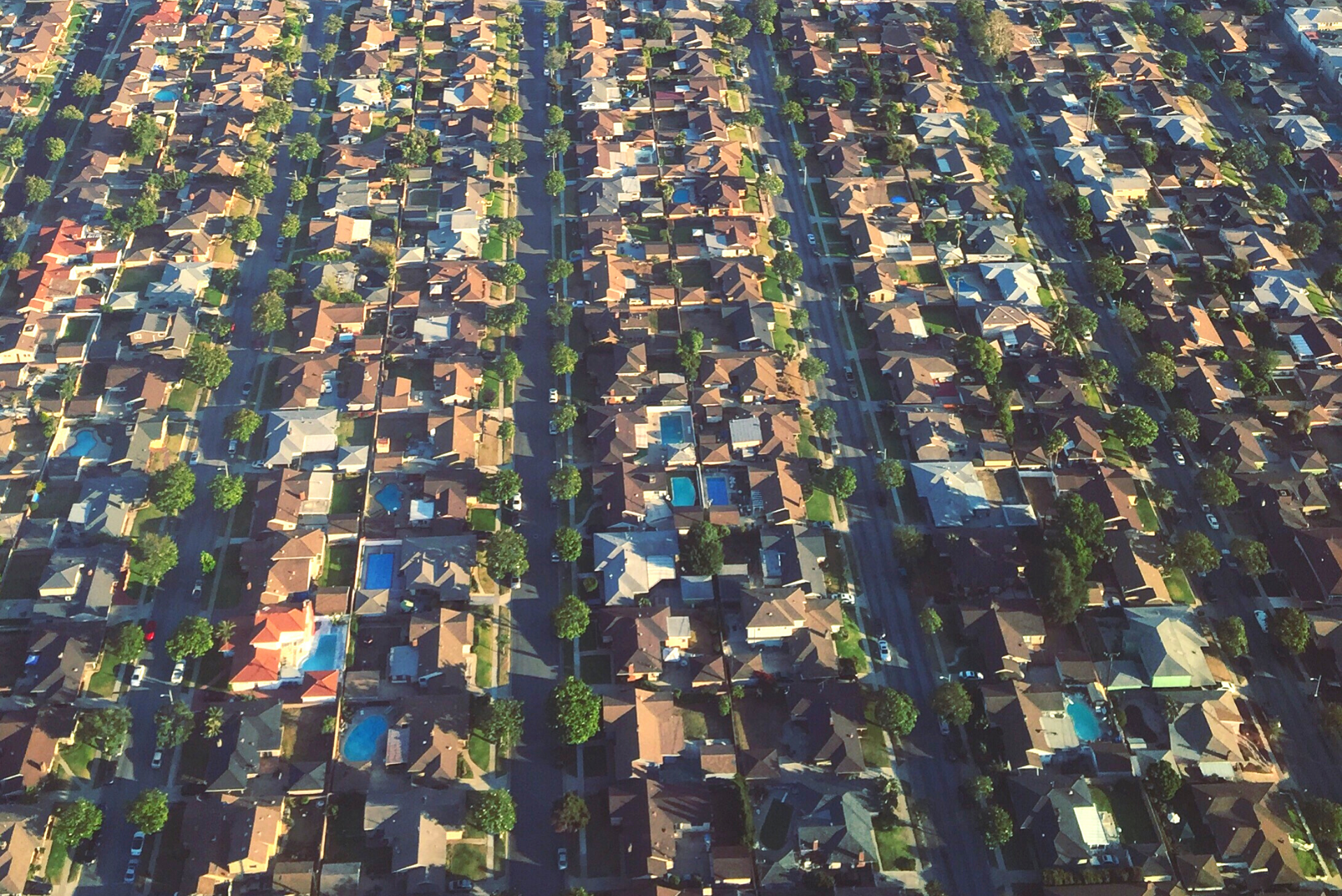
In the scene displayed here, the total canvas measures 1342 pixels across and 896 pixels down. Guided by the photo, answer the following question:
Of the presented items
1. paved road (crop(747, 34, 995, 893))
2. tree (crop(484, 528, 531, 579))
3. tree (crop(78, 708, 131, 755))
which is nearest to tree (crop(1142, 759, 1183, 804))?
paved road (crop(747, 34, 995, 893))

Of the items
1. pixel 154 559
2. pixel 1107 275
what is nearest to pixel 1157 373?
pixel 1107 275

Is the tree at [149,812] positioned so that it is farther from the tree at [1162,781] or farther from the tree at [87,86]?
the tree at [87,86]

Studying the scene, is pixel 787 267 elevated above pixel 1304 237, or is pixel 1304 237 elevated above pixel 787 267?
pixel 1304 237

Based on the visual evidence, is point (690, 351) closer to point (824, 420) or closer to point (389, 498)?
point (824, 420)

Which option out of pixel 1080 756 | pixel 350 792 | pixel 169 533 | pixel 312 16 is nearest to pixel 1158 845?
pixel 1080 756

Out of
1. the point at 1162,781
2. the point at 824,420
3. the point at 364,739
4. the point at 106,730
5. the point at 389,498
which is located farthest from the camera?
the point at 824,420

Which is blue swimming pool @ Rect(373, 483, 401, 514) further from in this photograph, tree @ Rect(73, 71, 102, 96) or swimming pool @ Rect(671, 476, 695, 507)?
tree @ Rect(73, 71, 102, 96)
